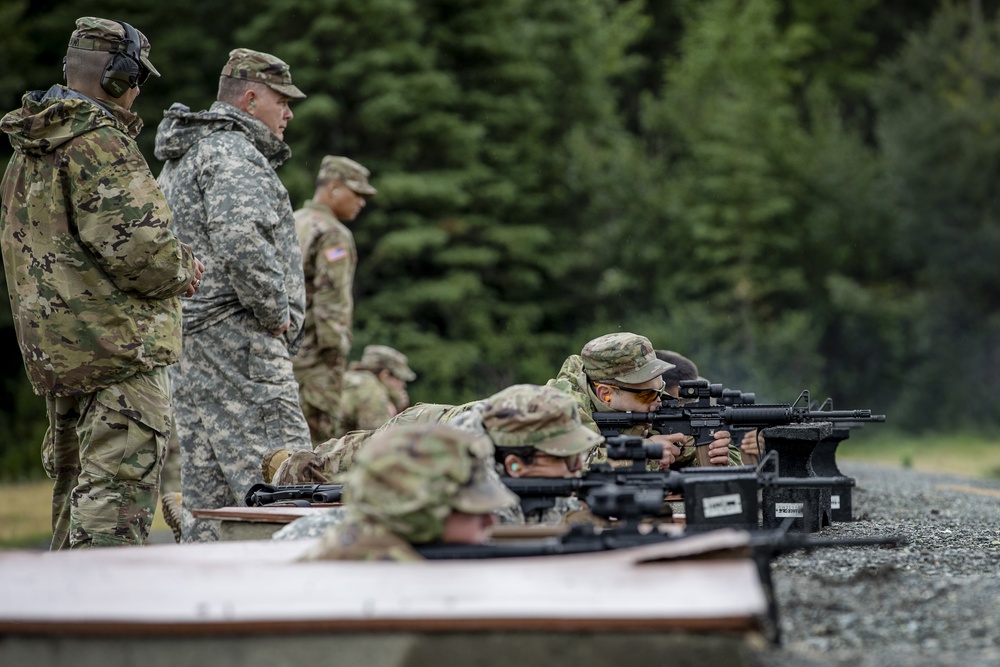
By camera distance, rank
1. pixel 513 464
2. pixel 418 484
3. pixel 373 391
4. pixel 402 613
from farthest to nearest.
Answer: pixel 373 391, pixel 513 464, pixel 418 484, pixel 402 613

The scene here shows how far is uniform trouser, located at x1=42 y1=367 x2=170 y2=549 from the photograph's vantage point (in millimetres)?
6539

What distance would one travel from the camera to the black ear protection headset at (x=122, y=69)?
270 inches

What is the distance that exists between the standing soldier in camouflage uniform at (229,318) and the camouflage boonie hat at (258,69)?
279 millimetres

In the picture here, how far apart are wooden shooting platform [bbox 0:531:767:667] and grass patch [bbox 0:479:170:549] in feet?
25.9

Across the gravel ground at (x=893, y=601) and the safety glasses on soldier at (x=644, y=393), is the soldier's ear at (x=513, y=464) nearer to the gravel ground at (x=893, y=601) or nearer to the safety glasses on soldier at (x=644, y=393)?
the gravel ground at (x=893, y=601)

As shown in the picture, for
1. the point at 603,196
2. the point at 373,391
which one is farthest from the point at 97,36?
the point at 603,196

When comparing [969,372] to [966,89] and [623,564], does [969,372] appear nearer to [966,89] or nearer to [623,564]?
[966,89]

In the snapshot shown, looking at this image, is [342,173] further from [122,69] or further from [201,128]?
[122,69]

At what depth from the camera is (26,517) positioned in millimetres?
16234

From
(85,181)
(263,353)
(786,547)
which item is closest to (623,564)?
(786,547)

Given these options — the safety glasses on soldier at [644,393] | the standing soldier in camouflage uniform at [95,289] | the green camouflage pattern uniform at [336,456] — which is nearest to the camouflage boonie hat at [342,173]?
the green camouflage pattern uniform at [336,456]

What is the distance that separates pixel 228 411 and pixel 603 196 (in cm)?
2494

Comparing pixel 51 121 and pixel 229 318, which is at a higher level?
pixel 51 121

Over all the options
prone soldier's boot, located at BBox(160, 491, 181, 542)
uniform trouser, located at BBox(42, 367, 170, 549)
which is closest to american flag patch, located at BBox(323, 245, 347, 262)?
prone soldier's boot, located at BBox(160, 491, 181, 542)
